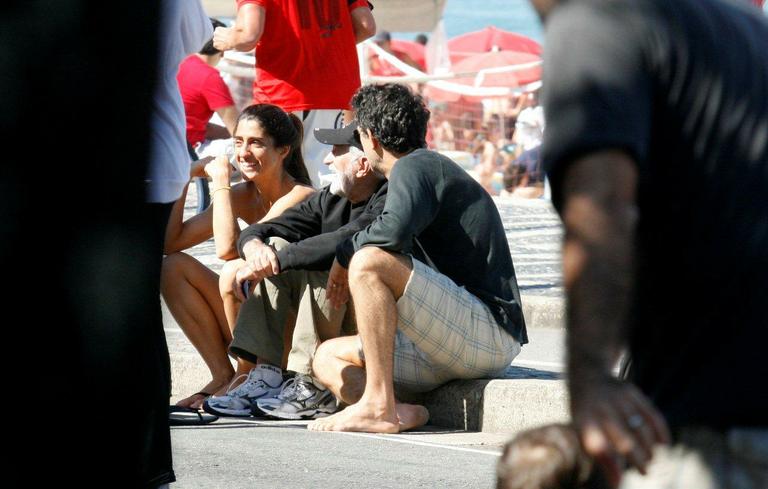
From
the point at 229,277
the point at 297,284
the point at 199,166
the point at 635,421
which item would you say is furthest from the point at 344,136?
the point at 635,421

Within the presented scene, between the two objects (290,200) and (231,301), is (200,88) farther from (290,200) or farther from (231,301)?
(231,301)

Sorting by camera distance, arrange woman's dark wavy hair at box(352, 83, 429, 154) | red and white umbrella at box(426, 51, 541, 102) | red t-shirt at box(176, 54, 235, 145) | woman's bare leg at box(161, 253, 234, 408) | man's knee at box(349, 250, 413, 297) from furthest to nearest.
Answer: red and white umbrella at box(426, 51, 541, 102) → red t-shirt at box(176, 54, 235, 145) → woman's bare leg at box(161, 253, 234, 408) → woman's dark wavy hair at box(352, 83, 429, 154) → man's knee at box(349, 250, 413, 297)

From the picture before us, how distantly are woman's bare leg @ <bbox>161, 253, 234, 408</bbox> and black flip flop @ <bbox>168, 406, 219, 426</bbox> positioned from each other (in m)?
0.55

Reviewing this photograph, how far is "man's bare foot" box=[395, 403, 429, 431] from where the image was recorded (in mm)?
5867

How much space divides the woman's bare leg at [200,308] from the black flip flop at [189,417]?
55 cm

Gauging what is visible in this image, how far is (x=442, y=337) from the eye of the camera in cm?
580

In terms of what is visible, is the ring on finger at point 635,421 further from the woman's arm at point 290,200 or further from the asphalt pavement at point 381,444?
the woman's arm at point 290,200

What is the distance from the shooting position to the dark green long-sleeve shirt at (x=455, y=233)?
18.9ft

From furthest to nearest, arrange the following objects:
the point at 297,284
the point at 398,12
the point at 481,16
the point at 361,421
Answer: the point at 481,16 < the point at 398,12 < the point at 297,284 < the point at 361,421

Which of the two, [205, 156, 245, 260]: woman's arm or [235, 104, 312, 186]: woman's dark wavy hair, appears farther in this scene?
[235, 104, 312, 186]: woman's dark wavy hair

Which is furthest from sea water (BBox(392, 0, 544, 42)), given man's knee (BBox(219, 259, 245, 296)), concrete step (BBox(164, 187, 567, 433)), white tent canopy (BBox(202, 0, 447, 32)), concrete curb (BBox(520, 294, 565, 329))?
man's knee (BBox(219, 259, 245, 296))

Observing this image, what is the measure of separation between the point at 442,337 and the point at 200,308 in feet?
5.08

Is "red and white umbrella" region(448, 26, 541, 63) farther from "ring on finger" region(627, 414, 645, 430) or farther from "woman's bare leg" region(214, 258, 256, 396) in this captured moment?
"ring on finger" region(627, 414, 645, 430)

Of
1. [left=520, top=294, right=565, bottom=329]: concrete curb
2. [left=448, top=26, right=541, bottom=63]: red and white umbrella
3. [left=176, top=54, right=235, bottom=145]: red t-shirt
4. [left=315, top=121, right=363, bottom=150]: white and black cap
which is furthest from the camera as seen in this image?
[left=448, top=26, right=541, bottom=63]: red and white umbrella
